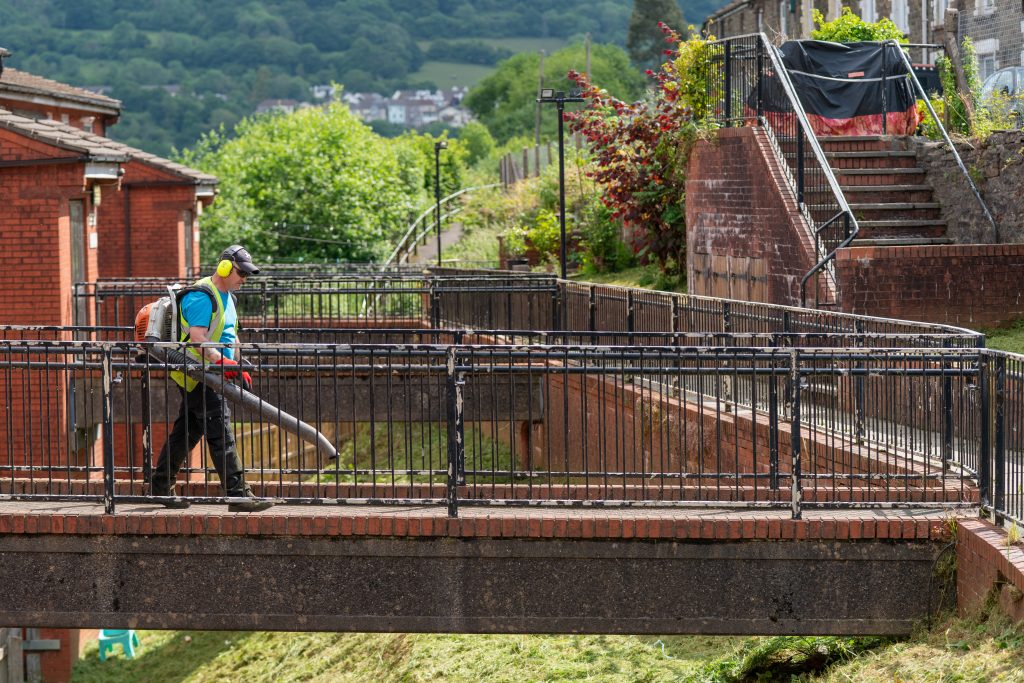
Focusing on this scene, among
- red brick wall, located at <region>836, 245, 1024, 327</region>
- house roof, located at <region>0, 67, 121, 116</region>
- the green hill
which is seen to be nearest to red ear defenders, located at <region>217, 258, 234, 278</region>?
red brick wall, located at <region>836, 245, 1024, 327</region>

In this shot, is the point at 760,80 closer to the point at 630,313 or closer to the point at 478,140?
the point at 630,313

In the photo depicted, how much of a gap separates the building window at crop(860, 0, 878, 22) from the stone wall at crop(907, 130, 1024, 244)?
20.3m

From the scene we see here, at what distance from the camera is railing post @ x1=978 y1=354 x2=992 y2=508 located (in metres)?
8.81

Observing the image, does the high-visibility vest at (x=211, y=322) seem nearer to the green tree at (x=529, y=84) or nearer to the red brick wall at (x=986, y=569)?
the red brick wall at (x=986, y=569)

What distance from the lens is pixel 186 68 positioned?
186750 millimetres

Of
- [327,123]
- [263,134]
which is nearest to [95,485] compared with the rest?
[327,123]

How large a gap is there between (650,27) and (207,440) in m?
132

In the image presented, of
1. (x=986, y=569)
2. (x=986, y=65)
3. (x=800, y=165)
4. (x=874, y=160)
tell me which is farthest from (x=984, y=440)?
(x=986, y=65)

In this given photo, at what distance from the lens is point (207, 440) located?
965 centimetres

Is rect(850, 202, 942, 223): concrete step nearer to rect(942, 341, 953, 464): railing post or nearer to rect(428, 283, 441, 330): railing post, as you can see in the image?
rect(428, 283, 441, 330): railing post

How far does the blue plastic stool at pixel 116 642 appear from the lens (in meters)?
21.0

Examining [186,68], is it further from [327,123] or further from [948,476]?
[948,476]

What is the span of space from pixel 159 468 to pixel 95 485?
543 mm

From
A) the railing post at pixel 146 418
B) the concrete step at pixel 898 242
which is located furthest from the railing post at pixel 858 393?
the concrete step at pixel 898 242
